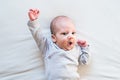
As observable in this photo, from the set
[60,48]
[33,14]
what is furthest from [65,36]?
[33,14]

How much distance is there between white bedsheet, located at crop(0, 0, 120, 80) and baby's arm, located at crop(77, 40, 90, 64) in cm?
3

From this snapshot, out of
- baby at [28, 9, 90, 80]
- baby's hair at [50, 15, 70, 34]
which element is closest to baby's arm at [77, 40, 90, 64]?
baby at [28, 9, 90, 80]

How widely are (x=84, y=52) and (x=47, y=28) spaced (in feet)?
0.64

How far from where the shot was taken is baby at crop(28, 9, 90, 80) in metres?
1.10

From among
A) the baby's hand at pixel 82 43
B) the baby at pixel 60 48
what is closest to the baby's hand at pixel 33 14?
the baby at pixel 60 48

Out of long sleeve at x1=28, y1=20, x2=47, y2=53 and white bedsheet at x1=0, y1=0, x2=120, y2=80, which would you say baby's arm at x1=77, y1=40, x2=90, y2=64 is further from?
long sleeve at x1=28, y1=20, x2=47, y2=53

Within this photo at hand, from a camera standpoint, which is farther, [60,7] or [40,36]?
[60,7]

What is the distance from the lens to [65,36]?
1.15m

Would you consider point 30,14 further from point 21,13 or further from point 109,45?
point 109,45

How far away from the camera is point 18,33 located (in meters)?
1.20

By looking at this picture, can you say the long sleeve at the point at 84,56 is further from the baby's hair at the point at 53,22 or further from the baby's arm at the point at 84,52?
the baby's hair at the point at 53,22

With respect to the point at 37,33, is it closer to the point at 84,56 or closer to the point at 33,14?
the point at 33,14

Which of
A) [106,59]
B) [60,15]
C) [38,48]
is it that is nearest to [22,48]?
[38,48]

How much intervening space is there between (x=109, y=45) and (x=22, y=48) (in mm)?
383
